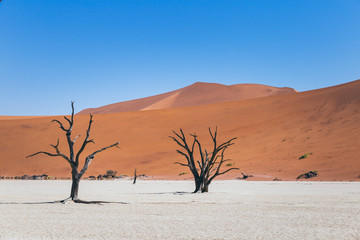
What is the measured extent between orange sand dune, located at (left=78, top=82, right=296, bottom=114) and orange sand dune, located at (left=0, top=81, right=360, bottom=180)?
1636 inches

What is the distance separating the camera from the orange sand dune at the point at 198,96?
351 feet

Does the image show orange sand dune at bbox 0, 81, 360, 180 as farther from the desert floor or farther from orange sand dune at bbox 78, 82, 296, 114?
orange sand dune at bbox 78, 82, 296, 114

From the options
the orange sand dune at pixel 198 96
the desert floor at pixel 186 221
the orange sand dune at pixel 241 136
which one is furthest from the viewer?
the orange sand dune at pixel 198 96

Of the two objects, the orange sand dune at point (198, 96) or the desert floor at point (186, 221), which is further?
the orange sand dune at point (198, 96)

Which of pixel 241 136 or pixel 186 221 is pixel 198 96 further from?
pixel 186 221

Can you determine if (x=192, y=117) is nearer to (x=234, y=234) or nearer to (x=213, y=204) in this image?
(x=213, y=204)

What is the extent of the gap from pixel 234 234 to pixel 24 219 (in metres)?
4.93

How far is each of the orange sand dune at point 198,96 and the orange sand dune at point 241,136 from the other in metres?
41.5

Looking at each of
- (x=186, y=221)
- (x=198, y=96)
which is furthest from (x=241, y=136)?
(x=198, y=96)

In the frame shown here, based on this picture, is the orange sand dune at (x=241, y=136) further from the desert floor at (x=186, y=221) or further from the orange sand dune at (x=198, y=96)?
the orange sand dune at (x=198, y=96)

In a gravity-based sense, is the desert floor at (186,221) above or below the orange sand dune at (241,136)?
below

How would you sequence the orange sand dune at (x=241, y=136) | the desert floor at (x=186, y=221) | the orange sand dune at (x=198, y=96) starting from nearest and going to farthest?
the desert floor at (x=186, y=221), the orange sand dune at (x=241, y=136), the orange sand dune at (x=198, y=96)

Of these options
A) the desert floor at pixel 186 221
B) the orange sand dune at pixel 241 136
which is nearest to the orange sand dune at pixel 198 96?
the orange sand dune at pixel 241 136

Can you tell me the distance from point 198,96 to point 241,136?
66060mm
